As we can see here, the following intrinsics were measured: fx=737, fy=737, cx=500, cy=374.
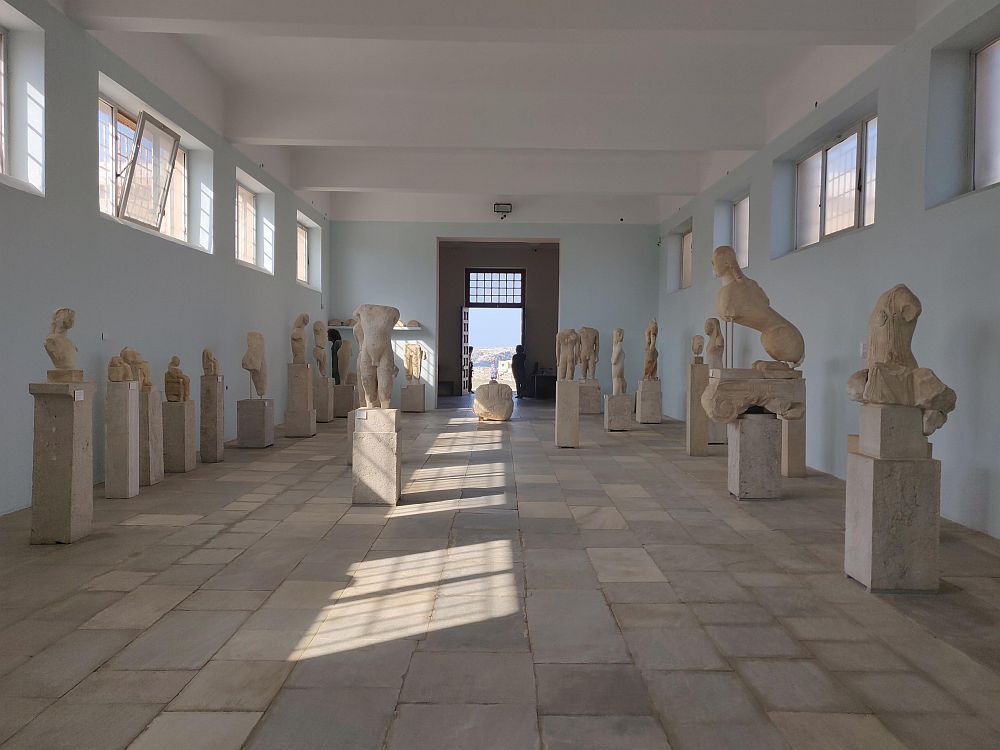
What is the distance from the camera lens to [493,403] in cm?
1433

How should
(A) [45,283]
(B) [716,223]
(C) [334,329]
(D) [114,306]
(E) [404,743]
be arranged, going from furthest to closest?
1. (C) [334,329]
2. (B) [716,223]
3. (D) [114,306]
4. (A) [45,283]
5. (E) [404,743]

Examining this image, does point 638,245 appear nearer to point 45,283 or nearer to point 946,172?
point 946,172

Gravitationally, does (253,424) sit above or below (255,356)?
below

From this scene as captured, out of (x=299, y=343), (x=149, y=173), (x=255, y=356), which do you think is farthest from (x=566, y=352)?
(x=149, y=173)

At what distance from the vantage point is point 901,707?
2.88m

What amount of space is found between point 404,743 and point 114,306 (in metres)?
6.62

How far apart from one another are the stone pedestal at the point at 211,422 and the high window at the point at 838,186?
7.78m

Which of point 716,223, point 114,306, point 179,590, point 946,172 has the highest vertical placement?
point 716,223

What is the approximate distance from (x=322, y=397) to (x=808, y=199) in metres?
9.06

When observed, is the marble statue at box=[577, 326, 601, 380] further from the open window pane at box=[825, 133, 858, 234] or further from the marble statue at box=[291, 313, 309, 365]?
the open window pane at box=[825, 133, 858, 234]

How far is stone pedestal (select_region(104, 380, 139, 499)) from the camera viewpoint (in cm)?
671

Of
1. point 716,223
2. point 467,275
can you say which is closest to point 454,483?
point 716,223

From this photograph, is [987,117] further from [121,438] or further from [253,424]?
[253,424]

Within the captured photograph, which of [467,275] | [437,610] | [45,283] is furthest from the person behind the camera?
[467,275]
